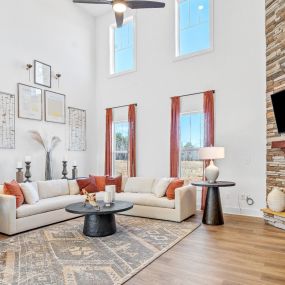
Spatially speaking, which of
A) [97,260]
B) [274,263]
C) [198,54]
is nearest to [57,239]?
[97,260]

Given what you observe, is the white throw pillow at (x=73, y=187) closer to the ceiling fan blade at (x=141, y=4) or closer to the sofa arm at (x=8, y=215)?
the sofa arm at (x=8, y=215)

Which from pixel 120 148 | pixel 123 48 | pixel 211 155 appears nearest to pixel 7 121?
pixel 120 148

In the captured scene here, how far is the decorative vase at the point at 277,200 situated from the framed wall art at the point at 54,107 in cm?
514

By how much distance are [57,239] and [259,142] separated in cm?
412

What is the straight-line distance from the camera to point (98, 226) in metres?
3.87

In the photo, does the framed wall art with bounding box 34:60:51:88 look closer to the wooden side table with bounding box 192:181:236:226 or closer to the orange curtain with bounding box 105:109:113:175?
the orange curtain with bounding box 105:109:113:175

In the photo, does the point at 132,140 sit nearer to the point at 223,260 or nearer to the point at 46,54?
the point at 46,54

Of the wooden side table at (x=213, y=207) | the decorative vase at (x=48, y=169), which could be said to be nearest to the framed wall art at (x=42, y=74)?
the decorative vase at (x=48, y=169)

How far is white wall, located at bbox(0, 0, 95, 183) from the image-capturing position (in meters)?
5.59

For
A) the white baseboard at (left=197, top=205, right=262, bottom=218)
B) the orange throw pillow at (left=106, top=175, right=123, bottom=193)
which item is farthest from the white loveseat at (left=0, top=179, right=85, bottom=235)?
the white baseboard at (left=197, top=205, right=262, bottom=218)

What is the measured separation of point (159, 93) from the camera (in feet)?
21.5

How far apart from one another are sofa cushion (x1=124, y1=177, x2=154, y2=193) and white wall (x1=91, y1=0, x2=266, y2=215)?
0.74 meters

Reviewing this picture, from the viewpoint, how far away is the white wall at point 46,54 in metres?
5.59

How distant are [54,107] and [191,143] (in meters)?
3.55
